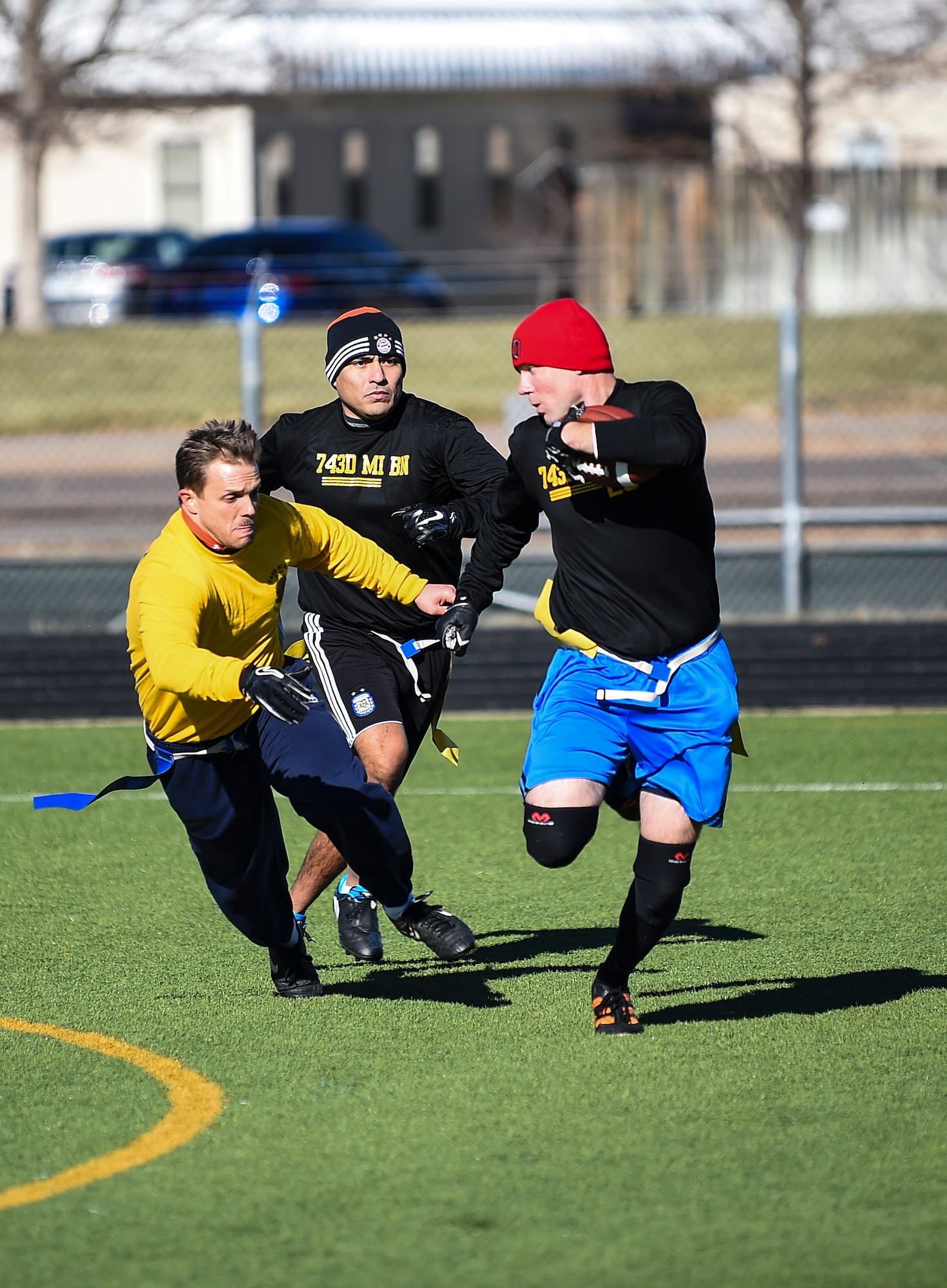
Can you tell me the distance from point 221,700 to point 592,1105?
1394 mm

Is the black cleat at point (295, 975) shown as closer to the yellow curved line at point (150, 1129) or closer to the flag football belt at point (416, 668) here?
the yellow curved line at point (150, 1129)

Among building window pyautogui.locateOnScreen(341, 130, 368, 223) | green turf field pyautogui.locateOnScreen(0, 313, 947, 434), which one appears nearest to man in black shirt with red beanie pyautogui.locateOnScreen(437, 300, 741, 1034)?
green turf field pyautogui.locateOnScreen(0, 313, 947, 434)

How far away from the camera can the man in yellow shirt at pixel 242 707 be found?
4.96 metres

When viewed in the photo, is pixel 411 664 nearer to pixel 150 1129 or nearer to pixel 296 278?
pixel 150 1129

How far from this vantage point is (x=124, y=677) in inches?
444

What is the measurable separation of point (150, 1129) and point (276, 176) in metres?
32.9

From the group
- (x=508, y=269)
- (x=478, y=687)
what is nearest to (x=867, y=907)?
(x=478, y=687)

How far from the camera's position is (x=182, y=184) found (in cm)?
3478

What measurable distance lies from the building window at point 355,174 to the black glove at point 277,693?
32638mm

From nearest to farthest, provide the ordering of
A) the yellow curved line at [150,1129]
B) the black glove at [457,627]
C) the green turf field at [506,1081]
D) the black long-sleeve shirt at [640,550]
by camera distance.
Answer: the green turf field at [506,1081] → the yellow curved line at [150,1129] → the black long-sleeve shirt at [640,550] → the black glove at [457,627]

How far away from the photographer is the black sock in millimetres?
5098

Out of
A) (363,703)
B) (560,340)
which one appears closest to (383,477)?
(363,703)

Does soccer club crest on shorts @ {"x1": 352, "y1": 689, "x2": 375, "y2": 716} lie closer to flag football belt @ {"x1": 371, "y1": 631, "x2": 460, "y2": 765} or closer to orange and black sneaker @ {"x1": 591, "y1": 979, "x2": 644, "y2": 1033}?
flag football belt @ {"x1": 371, "y1": 631, "x2": 460, "y2": 765}

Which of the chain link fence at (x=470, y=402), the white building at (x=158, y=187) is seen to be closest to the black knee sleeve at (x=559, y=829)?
the chain link fence at (x=470, y=402)
